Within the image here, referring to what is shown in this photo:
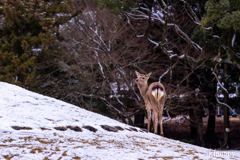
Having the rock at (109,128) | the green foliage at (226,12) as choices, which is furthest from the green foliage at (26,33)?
the rock at (109,128)

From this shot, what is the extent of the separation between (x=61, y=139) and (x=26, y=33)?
1438 cm

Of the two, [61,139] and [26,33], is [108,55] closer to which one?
[26,33]

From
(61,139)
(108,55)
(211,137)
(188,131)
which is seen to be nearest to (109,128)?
(61,139)

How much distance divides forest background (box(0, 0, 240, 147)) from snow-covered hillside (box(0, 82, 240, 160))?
8505 mm

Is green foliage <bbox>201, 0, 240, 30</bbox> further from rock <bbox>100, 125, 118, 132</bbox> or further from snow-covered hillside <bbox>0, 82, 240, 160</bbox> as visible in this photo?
rock <bbox>100, 125, 118, 132</bbox>

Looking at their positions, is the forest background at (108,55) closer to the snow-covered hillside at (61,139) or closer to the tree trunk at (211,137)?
the tree trunk at (211,137)

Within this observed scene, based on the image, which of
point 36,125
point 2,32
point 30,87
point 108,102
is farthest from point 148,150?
point 2,32

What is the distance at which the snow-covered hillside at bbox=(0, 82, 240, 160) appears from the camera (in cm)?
307

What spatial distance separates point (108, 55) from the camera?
1326cm

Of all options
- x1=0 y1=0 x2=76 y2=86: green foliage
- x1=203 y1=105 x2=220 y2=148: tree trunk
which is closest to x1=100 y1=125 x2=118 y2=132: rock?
x1=0 y1=0 x2=76 y2=86: green foliage

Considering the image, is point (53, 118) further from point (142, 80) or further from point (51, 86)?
point (51, 86)

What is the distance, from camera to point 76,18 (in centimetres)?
1720

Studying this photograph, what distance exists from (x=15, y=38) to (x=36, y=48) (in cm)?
142

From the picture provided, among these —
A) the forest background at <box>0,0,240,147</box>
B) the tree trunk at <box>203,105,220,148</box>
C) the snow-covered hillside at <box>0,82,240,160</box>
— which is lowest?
the tree trunk at <box>203,105,220,148</box>
